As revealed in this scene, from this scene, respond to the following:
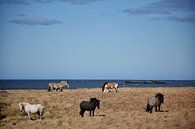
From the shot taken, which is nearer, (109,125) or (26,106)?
(109,125)

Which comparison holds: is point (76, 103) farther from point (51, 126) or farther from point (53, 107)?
point (51, 126)

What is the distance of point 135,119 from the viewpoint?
66.5ft

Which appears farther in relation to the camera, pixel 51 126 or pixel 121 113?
pixel 121 113

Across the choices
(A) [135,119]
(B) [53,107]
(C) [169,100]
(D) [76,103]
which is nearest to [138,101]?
(C) [169,100]

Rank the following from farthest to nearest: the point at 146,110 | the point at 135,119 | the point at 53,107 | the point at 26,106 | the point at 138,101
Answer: the point at 138,101
the point at 53,107
the point at 146,110
the point at 26,106
the point at 135,119

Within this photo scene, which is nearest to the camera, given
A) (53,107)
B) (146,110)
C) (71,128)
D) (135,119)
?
(71,128)

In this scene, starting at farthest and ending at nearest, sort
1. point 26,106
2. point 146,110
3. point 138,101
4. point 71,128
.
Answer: point 138,101 → point 146,110 → point 26,106 → point 71,128

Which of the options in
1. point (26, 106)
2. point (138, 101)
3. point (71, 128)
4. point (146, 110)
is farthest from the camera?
point (138, 101)

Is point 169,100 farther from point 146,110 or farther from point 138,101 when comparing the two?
point 146,110

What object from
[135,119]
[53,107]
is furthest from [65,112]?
[135,119]

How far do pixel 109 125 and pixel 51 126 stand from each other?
3.01 meters

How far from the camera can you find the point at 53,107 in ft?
86.2

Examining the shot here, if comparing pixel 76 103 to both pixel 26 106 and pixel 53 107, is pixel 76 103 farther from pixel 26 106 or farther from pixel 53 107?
pixel 26 106

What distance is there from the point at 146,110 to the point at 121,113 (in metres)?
1.96
